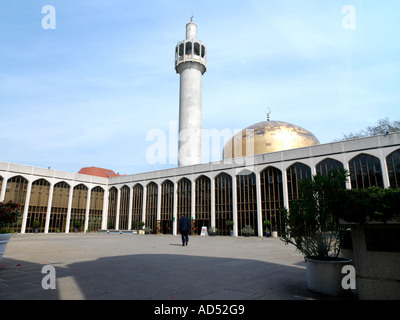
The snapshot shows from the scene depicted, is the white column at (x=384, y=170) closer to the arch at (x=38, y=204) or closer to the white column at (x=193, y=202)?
the white column at (x=193, y=202)

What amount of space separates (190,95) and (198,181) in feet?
45.6

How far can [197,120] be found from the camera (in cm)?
4116

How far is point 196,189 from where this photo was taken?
37.8m

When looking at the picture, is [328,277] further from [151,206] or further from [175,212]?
[151,206]

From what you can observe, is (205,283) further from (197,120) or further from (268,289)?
(197,120)

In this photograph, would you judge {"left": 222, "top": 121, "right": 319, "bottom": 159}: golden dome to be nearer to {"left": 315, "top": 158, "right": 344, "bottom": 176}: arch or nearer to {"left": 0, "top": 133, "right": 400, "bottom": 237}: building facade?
{"left": 0, "top": 133, "right": 400, "bottom": 237}: building facade

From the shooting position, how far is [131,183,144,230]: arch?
4338 centimetres

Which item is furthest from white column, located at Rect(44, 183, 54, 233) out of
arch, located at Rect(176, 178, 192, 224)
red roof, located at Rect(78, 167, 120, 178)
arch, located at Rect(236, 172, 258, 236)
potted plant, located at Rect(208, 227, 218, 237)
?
arch, located at Rect(236, 172, 258, 236)

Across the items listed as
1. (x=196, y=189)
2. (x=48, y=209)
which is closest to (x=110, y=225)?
(x=48, y=209)

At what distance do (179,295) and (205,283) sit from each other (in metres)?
1.04

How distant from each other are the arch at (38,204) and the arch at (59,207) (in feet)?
3.59

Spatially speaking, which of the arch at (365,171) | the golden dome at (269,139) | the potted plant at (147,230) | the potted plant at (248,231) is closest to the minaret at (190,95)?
the golden dome at (269,139)
